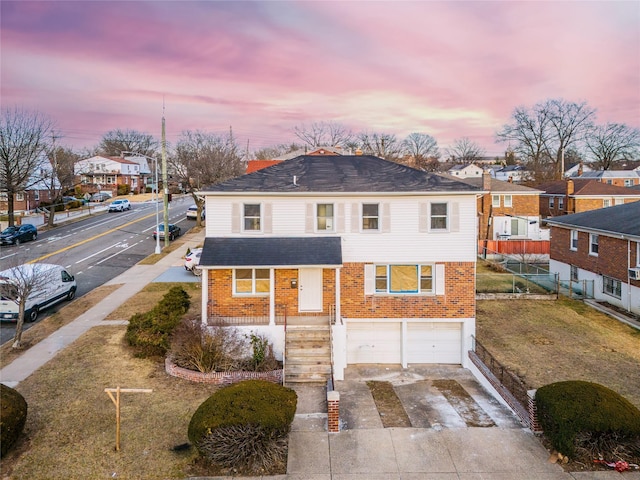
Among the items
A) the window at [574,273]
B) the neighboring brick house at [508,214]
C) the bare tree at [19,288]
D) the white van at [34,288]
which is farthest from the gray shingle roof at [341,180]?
the neighboring brick house at [508,214]

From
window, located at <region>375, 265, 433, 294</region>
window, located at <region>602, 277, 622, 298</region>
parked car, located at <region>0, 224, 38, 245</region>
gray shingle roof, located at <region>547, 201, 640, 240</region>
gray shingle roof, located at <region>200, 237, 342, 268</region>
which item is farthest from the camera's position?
parked car, located at <region>0, 224, 38, 245</region>

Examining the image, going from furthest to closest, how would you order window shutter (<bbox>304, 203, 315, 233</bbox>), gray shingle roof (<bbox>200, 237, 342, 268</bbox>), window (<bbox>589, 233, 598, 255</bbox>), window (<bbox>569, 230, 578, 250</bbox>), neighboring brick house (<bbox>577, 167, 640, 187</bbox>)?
neighboring brick house (<bbox>577, 167, 640, 187</bbox>) < window (<bbox>569, 230, 578, 250</bbox>) < window (<bbox>589, 233, 598, 255</bbox>) < window shutter (<bbox>304, 203, 315, 233</bbox>) < gray shingle roof (<bbox>200, 237, 342, 268</bbox>)

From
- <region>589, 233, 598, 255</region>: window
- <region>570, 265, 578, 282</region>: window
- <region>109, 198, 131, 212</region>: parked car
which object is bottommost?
<region>570, 265, 578, 282</region>: window

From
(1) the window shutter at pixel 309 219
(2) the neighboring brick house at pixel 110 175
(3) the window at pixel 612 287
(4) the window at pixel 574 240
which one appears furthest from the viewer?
(2) the neighboring brick house at pixel 110 175

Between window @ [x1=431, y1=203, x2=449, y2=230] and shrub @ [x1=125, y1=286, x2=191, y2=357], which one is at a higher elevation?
window @ [x1=431, y1=203, x2=449, y2=230]

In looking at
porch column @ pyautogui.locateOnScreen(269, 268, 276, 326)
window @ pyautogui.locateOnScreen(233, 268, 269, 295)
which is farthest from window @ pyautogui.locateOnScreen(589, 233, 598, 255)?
porch column @ pyautogui.locateOnScreen(269, 268, 276, 326)

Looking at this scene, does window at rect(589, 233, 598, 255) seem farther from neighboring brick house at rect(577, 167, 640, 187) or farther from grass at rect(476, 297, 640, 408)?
neighboring brick house at rect(577, 167, 640, 187)

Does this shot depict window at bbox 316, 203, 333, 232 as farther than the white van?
Yes

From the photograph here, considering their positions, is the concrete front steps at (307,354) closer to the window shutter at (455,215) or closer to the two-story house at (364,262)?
the two-story house at (364,262)
